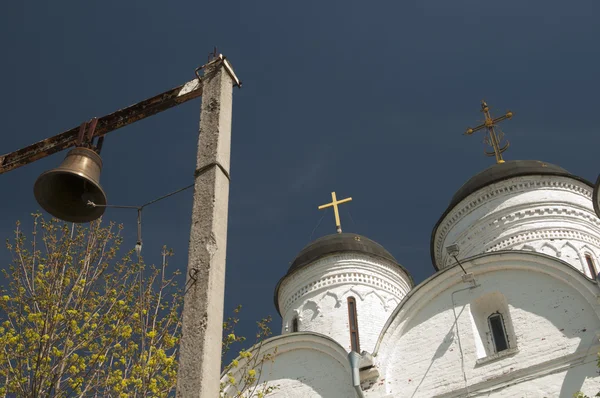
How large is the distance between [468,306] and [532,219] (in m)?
3.35

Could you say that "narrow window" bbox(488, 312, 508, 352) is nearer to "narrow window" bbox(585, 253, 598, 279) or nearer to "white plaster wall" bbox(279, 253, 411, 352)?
"narrow window" bbox(585, 253, 598, 279)

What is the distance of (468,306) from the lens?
37.1 ft

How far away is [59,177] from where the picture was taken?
15.0ft

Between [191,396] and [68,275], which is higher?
[68,275]

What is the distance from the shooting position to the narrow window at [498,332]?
10773mm

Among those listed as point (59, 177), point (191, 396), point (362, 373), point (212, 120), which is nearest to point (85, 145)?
point (59, 177)

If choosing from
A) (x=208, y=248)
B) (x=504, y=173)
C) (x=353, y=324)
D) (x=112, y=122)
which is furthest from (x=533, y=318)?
(x=208, y=248)

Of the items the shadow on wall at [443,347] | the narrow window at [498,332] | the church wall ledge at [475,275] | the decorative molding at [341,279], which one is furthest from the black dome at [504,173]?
the shadow on wall at [443,347]

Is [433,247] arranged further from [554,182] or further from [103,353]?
[103,353]

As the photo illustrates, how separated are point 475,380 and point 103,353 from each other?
5.43m

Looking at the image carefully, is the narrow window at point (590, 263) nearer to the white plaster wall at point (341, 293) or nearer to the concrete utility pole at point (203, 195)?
the white plaster wall at point (341, 293)

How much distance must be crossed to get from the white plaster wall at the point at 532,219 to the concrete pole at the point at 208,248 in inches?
404

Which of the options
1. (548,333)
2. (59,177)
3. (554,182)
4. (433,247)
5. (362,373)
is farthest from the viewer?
(433,247)

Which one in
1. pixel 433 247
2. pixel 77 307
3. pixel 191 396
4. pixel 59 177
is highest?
pixel 433 247
